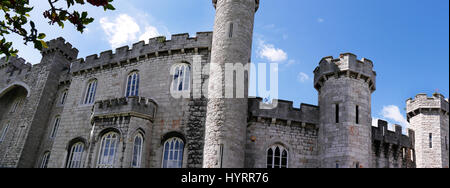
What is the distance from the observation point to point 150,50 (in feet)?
65.4

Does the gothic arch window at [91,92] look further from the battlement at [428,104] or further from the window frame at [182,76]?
the battlement at [428,104]

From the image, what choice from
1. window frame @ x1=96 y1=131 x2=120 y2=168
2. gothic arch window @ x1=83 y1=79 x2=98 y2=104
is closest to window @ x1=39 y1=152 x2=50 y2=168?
gothic arch window @ x1=83 y1=79 x2=98 y2=104

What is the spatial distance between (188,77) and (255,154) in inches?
200

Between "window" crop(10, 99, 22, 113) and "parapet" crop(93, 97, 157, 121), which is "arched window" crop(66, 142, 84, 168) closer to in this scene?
"parapet" crop(93, 97, 157, 121)

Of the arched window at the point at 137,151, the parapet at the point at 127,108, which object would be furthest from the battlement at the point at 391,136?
Result: the arched window at the point at 137,151

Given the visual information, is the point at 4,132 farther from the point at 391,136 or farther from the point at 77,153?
the point at 391,136

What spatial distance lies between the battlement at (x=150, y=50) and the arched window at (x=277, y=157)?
5.93 meters

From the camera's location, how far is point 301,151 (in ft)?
55.9

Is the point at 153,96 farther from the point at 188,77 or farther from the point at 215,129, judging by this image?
the point at 215,129

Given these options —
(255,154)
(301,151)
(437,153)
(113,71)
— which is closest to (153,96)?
(113,71)

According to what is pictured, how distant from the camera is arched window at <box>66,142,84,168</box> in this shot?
19.6 metres

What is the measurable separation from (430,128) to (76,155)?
62.7ft
